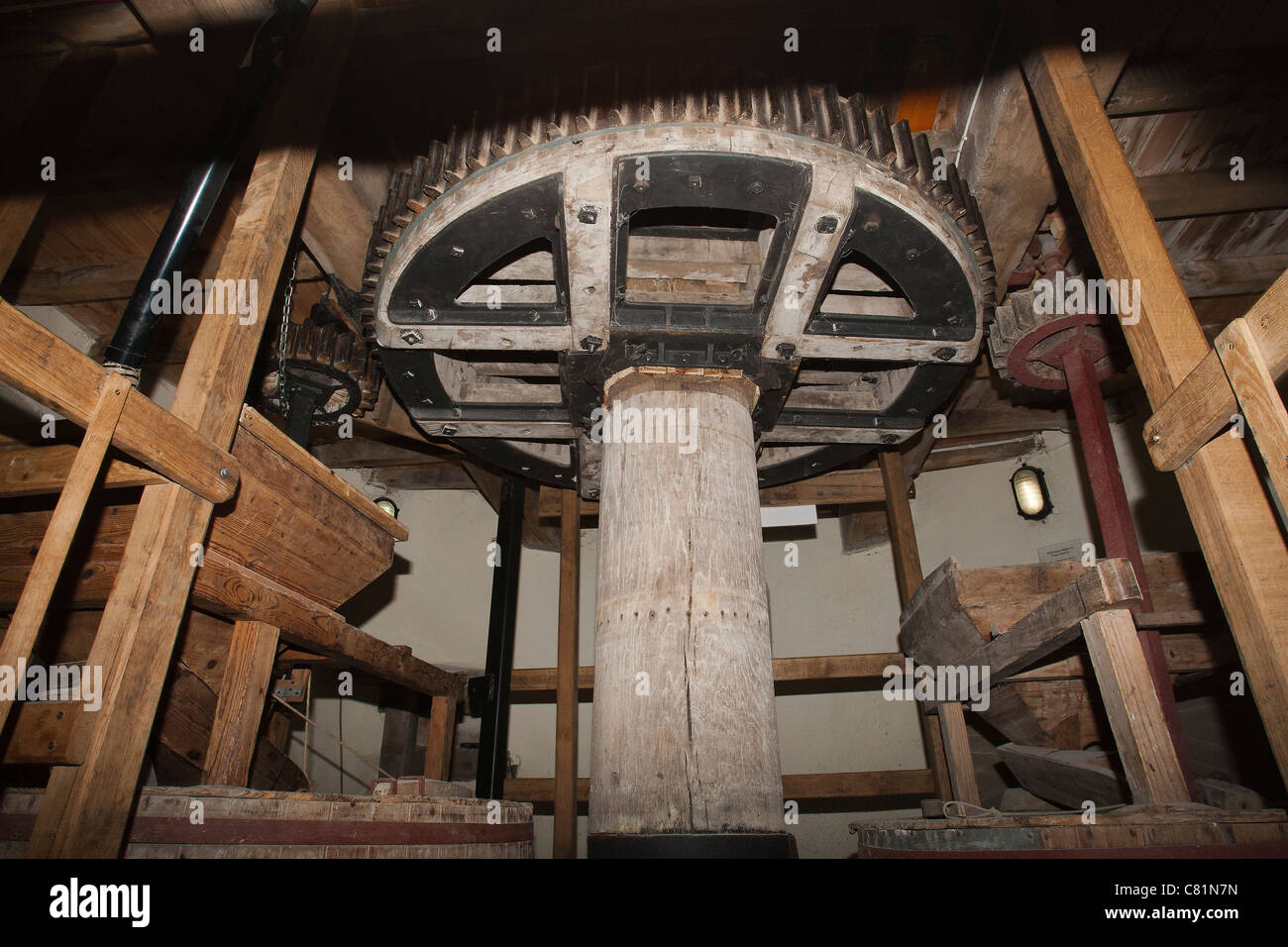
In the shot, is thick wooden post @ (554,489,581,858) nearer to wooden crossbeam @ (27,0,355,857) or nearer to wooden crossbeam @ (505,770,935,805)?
wooden crossbeam @ (505,770,935,805)

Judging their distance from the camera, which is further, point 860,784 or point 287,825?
point 860,784

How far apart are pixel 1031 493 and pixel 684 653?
17.3ft

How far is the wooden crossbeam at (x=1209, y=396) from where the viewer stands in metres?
1.61

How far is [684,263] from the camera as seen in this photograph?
4027 millimetres

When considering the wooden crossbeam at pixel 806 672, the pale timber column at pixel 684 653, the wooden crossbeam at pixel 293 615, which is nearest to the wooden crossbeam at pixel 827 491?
the wooden crossbeam at pixel 806 672

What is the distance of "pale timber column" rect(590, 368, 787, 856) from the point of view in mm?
2402

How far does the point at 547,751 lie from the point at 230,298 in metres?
6.06

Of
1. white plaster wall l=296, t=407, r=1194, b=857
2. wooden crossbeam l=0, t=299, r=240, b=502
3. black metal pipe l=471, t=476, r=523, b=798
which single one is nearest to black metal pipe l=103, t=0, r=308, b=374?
wooden crossbeam l=0, t=299, r=240, b=502

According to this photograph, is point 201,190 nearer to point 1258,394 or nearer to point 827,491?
point 1258,394

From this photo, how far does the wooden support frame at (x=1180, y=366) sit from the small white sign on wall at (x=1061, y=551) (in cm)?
467

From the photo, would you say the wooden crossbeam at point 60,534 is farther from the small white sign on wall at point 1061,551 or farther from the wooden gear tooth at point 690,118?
the small white sign on wall at point 1061,551

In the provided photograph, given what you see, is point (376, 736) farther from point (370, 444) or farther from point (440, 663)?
point (370, 444)

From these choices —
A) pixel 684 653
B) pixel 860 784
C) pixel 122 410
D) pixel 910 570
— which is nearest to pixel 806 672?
pixel 860 784

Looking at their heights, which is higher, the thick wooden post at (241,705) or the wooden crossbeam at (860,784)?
the thick wooden post at (241,705)
